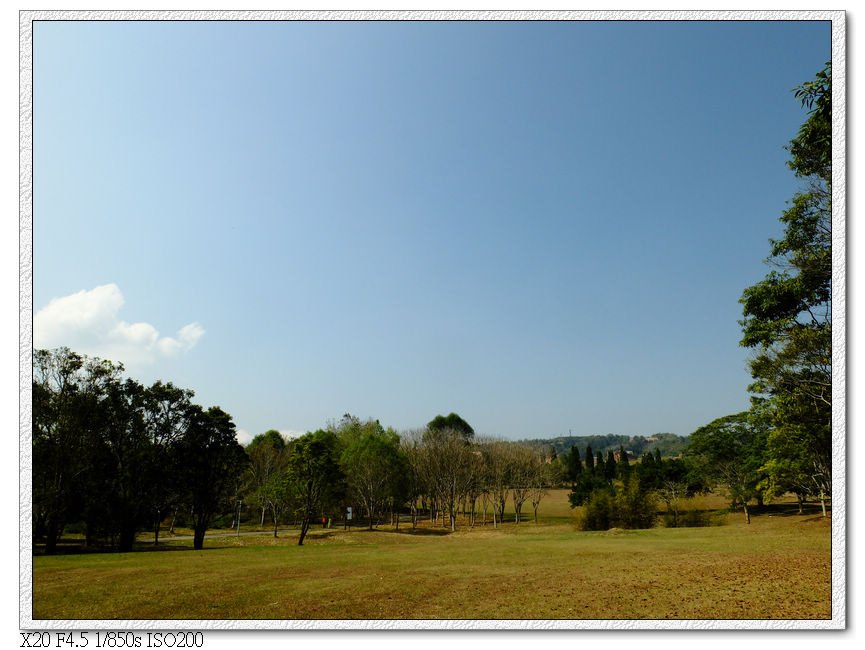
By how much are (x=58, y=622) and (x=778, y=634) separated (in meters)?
10.0

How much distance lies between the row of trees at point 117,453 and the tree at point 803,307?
535 inches

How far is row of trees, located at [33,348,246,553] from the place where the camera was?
473 inches

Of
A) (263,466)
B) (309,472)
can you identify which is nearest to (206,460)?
(309,472)

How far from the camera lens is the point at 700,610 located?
7492 millimetres

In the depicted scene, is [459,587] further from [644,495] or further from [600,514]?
[644,495]

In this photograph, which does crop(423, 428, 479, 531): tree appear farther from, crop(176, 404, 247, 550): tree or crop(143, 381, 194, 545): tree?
crop(143, 381, 194, 545): tree

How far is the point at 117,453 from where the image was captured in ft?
54.4

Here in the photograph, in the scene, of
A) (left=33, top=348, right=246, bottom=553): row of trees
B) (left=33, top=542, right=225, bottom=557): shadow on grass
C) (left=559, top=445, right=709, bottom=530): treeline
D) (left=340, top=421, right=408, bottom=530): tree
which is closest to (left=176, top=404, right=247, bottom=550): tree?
(left=33, top=348, right=246, bottom=553): row of trees

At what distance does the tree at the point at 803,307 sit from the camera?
9.05 meters

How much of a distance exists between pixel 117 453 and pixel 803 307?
19113 millimetres

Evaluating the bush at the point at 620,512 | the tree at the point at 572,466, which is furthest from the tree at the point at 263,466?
the tree at the point at 572,466

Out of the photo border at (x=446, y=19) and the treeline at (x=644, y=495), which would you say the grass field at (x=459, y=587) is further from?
the treeline at (x=644, y=495)

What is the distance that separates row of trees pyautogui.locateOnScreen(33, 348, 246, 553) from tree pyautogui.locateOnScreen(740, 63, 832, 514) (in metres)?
13.6
